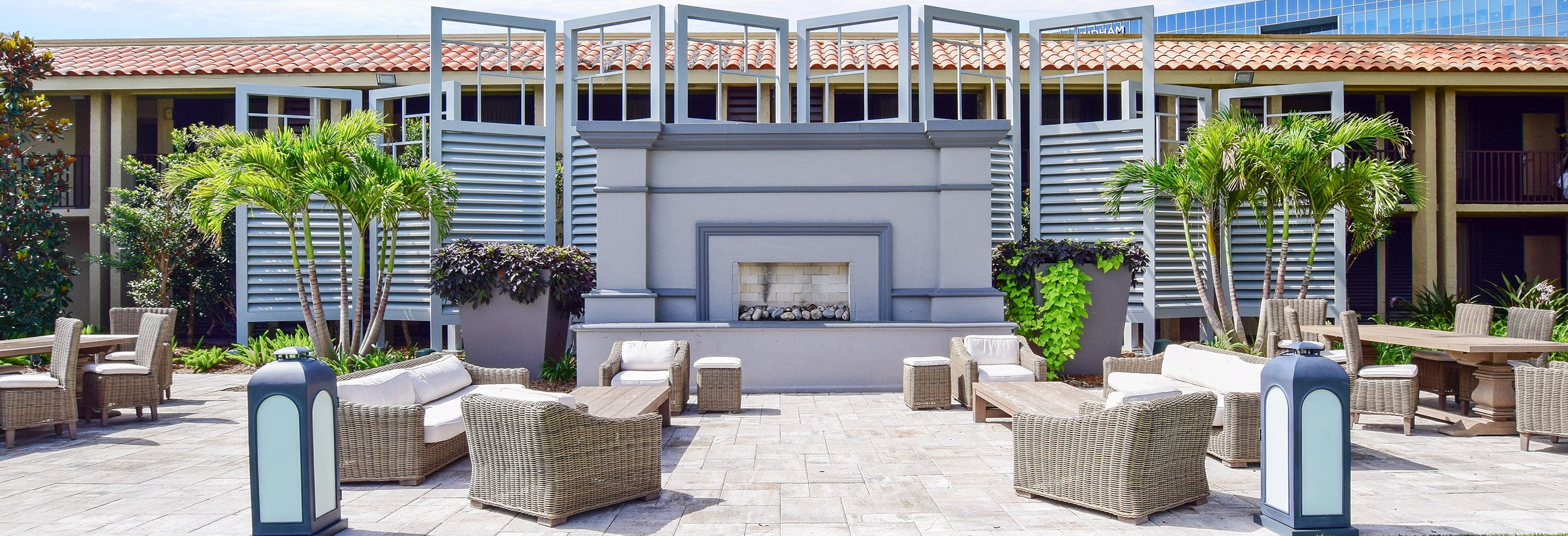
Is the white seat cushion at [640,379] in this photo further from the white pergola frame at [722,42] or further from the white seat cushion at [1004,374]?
the white pergola frame at [722,42]

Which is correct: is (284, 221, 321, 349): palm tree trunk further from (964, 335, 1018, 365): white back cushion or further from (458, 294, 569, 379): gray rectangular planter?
(964, 335, 1018, 365): white back cushion

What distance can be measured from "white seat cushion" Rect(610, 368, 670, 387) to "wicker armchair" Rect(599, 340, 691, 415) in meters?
0.06

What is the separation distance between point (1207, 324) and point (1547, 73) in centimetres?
719

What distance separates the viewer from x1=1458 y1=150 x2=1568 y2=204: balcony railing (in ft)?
52.2

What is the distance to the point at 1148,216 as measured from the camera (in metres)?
12.4

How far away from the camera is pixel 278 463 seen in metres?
4.75

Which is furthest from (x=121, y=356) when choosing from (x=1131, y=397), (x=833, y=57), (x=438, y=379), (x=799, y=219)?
(x=833, y=57)

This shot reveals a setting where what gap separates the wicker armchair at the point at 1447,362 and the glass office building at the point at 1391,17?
24.0 meters

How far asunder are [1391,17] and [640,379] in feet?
127

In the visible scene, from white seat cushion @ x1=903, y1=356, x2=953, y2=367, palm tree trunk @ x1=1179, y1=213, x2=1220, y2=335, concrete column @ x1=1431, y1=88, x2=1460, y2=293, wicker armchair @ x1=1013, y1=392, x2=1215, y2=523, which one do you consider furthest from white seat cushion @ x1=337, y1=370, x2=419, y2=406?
concrete column @ x1=1431, y1=88, x2=1460, y2=293

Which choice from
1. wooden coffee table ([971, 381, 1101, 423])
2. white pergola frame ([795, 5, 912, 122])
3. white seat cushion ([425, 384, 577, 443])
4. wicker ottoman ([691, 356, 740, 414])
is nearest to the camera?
white seat cushion ([425, 384, 577, 443])

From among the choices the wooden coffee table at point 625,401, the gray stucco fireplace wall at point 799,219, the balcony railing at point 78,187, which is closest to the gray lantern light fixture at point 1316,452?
the wooden coffee table at point 625,401

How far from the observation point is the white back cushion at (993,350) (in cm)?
956

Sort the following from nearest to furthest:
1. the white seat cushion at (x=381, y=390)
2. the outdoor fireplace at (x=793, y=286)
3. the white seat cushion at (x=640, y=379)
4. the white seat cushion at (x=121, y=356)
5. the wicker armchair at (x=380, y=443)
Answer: the wicker armchair at (x=380, y=443), the white seat cushion at (x=381, y=390), the white seat cushion at (x=640, y=379), the white seat cushion at (x=121, y=356), the outdoor fireplace at (x=793, y=286)
